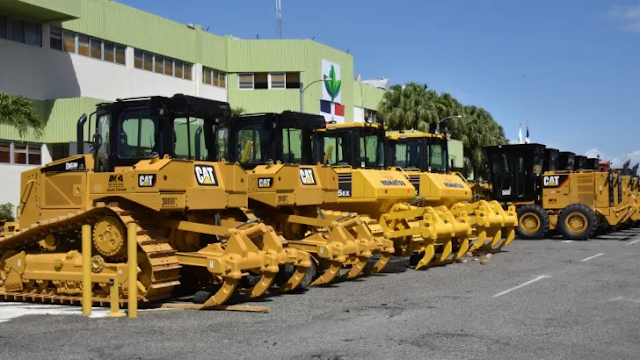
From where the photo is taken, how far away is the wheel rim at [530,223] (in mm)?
27578

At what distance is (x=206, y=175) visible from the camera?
479 inches

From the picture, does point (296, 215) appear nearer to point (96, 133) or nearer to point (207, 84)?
point (96, 133)

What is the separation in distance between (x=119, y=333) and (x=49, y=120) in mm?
22756

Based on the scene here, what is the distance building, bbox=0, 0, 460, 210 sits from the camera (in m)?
29.0

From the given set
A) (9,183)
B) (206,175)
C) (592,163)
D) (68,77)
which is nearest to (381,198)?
(206,175)

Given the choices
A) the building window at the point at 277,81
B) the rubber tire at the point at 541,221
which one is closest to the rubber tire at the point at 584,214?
the rubber tire at the point at 541,221

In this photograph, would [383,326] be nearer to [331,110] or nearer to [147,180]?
[147,180]

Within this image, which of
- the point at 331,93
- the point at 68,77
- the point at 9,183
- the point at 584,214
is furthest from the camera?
the point at 331,93

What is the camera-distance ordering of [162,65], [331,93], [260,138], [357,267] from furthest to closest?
[331,93]
[162,65]
[357,267]
[260,138]

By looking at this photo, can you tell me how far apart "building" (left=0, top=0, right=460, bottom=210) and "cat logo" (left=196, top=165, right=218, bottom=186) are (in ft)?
60.7

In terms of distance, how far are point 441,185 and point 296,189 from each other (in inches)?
269

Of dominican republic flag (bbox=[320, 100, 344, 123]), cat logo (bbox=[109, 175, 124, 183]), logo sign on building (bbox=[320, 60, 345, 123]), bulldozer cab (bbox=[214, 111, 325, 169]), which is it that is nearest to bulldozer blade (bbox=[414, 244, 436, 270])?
bulldozer cab (bbox=[214, 111, 325, 169])

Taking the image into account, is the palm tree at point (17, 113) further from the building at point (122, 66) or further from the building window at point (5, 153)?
the building window at point (5, 153)

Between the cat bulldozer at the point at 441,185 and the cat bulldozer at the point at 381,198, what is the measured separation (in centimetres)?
131
